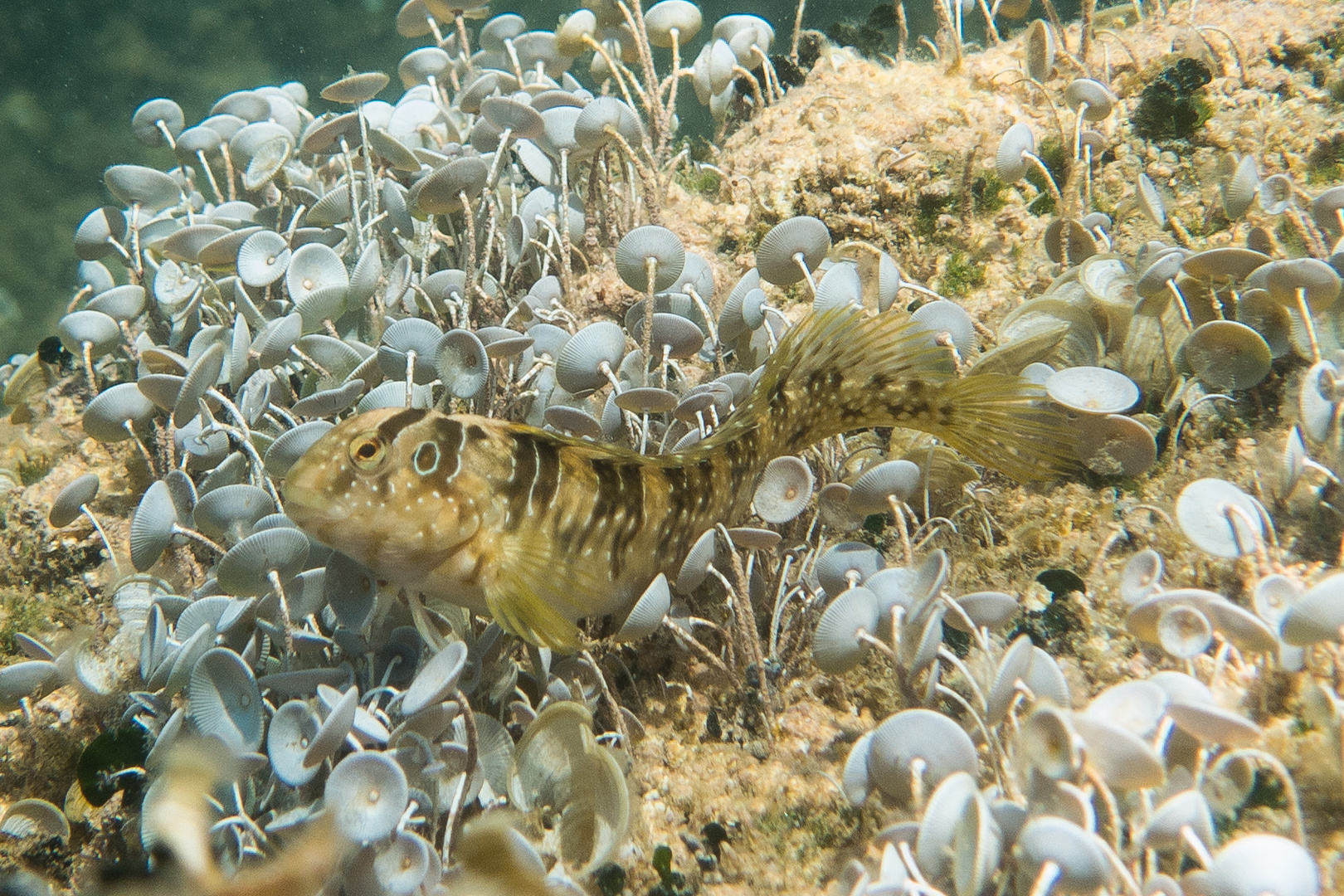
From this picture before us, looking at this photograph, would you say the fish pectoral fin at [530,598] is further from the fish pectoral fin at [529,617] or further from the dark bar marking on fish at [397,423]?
the dark bar marking on fish at [397,423]

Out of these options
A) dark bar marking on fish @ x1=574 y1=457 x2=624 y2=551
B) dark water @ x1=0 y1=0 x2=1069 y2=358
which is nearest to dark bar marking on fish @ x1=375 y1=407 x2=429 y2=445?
dark bar marking on fish @ x1=574 y1=457 x2=624 y2=551

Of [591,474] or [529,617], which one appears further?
[591,474]

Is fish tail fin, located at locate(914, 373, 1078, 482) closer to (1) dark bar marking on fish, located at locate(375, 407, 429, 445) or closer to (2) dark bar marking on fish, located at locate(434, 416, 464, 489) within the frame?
(2) dark bar marking on fish, located at locate(434, 416, 464, 489)

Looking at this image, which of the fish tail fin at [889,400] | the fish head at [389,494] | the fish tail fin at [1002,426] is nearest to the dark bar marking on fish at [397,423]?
the fish head at [389,494]

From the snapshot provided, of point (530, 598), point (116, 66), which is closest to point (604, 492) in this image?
point (530, 598)

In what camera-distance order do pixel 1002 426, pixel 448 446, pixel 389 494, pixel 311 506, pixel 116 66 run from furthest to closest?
pixel 116 66 < pixel 1002 426 < pixel 448 446 < pixel 389 494 < pixel 311 506

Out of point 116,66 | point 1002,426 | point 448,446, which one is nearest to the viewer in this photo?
point 448,446

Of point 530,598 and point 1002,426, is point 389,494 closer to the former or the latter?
point 530,598

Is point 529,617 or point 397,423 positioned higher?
point 397,423
